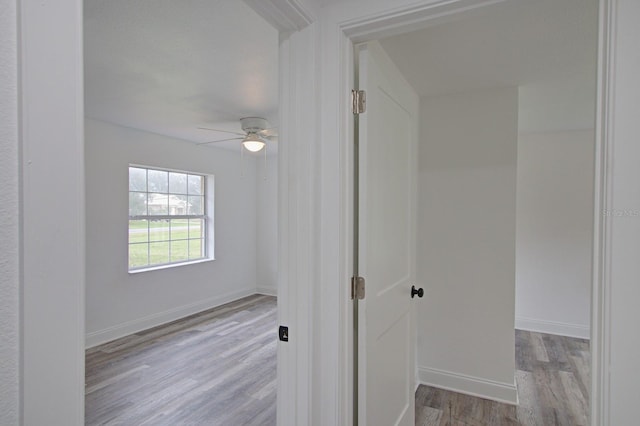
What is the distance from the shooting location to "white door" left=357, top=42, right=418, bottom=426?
1.42 metres

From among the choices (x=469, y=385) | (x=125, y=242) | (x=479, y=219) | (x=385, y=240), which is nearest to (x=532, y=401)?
(x=469, y=385)

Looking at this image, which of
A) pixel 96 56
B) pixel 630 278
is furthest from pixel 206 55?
pixel 630 278

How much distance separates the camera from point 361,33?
1309mm

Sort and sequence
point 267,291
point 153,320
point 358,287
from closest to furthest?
point 358,287
point 153,320
point 267,291

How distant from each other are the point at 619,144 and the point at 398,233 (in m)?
1.03

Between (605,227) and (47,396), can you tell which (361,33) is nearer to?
(605,227)

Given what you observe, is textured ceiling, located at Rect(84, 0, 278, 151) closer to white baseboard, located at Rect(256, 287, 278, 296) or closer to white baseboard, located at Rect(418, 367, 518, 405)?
white baseboard, located at Rect(418, 367, 518, 405)

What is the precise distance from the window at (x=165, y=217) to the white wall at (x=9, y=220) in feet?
13.5

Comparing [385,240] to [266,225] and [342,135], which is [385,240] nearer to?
[342,135]

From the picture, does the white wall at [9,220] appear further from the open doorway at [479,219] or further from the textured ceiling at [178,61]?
the open doorway at [479,219]

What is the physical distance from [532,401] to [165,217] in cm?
439

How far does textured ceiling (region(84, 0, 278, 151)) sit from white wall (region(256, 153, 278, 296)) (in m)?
2.35

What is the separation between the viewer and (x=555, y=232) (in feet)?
13.1

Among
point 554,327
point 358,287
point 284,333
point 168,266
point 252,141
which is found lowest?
point 554,327
